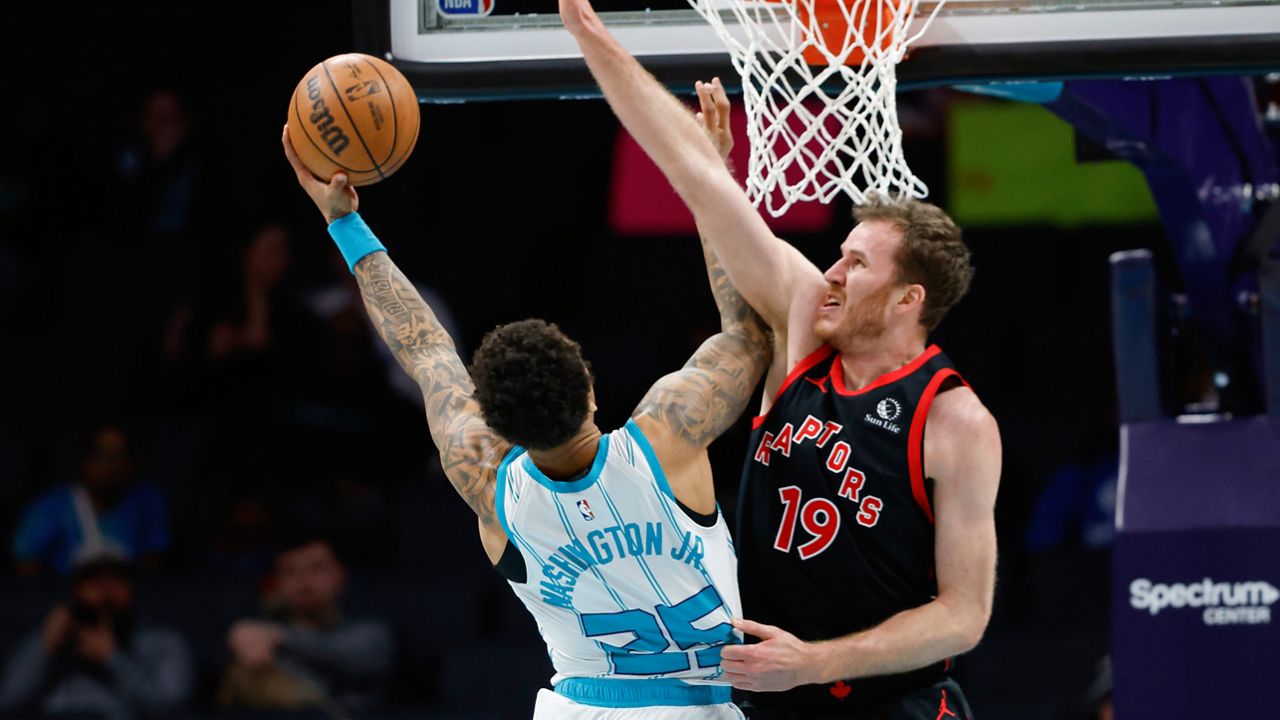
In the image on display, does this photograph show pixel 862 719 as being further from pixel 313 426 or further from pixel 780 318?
pixel 313 426

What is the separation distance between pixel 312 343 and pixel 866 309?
5.20 meters

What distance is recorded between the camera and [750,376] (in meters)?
3.51

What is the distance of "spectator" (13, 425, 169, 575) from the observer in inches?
300

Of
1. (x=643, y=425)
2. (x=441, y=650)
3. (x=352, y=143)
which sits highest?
(x=352, y=143)

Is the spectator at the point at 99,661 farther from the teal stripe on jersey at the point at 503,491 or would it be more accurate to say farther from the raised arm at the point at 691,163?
the raised arm at the point at 691,163

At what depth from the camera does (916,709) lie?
11.2ft

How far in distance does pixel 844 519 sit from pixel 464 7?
161 centimetres

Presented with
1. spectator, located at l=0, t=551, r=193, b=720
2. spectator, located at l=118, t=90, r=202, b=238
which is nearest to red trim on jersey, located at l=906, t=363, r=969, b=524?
spectator, located at l=0, t=551, r=193, b=720

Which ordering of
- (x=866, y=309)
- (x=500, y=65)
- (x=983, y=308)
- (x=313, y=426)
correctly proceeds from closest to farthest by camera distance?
(x=866, y=309), (x=500, y=65), (x=313, y=426), (x=983, y=308)

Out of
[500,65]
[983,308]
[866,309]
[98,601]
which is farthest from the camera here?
[983,308]

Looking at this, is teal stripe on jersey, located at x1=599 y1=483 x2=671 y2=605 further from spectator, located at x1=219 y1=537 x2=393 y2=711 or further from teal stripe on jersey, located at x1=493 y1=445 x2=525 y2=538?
spectator, located at x1=219 y1=537 x2=393 y2=711

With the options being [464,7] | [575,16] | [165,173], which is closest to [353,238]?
[464,7]

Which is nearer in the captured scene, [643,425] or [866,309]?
[643,425]

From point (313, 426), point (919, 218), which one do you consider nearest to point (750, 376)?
point (919, 218)
